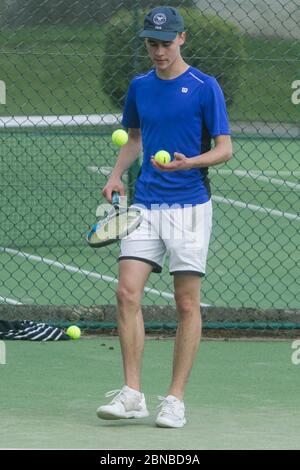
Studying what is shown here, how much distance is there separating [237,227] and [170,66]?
593 centimetres

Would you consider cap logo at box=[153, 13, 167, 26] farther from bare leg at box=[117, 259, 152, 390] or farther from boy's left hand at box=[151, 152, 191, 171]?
bare leg at box=[117, 259, 152, 390]

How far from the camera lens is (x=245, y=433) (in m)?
5.99

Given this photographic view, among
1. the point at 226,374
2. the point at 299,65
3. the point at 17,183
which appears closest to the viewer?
the point at 226,374

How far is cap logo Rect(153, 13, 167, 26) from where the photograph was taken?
6.26 meters

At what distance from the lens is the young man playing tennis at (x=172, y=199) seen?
627 cm

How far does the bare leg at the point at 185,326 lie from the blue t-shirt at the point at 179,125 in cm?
37

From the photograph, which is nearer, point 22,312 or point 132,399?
point 132,399

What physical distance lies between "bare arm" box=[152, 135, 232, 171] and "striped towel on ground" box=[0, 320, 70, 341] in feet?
7.84

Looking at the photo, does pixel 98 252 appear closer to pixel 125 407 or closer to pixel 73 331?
pixel 73 331

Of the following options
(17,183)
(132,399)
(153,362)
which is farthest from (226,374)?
(17,183)

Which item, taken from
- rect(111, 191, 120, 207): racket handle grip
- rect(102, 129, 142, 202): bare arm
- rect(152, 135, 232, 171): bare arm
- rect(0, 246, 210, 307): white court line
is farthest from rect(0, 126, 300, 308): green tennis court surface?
rect(152, 135, 232, 171): bare arm

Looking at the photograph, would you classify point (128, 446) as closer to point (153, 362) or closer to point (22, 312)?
point (153, 362)

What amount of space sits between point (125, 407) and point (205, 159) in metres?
1.16

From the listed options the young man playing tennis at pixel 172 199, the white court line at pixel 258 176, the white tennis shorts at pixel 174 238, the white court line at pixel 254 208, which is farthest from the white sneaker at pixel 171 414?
the white court line at pixel 258 176
